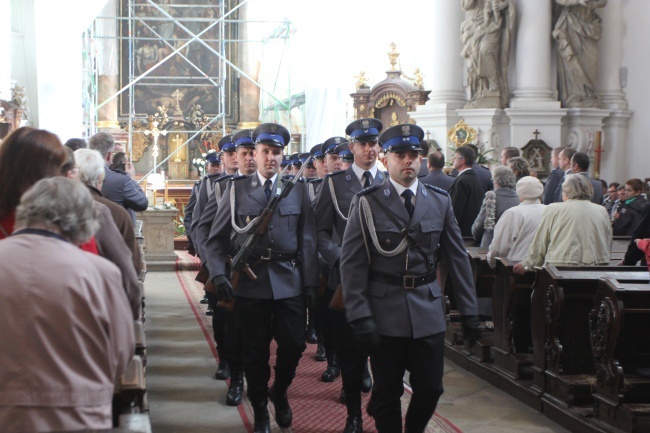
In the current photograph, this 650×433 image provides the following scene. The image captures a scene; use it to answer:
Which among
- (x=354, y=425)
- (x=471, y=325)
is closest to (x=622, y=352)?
(x=471, y=325)

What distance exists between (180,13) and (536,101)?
43.7 ft

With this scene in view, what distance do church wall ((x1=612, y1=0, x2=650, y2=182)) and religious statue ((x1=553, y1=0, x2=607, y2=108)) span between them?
57 centimetres

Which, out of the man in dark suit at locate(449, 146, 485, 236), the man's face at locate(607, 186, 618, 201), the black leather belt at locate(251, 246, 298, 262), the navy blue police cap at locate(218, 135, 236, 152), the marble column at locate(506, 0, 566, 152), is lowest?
the man's face at locate(607, 186, 618, 201)

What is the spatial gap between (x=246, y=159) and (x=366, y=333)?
2.37 metres

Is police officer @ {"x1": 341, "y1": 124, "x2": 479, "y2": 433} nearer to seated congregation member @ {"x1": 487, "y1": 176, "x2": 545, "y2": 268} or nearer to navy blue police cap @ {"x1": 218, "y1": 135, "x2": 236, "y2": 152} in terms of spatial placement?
seated congregation member @ {"x1": 487, "y1": 176, "x2": 545, "y2": 268}

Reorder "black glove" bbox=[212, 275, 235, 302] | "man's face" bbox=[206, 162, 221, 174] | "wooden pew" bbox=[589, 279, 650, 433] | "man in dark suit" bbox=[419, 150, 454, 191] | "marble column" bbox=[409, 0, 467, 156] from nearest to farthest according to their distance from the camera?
1. "wooden pew" bbox=[589, 279, 650, 433]
2. "black glove" bbox=[212, 275, 235, 302]
3. "man in dark suit" bbox=[419, 150, 454, 191]
4. "man's face" bbox=[206, 162, 221, 174]
5. "marble column" bbox=[409, 0, 467, 156]

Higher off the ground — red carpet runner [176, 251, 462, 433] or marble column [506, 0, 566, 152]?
marble column [506, 0, 566, 152]

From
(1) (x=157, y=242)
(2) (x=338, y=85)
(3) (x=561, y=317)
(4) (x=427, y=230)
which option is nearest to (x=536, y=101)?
(2) (x=338, y=85)

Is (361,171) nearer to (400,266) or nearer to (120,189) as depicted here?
(120,189)

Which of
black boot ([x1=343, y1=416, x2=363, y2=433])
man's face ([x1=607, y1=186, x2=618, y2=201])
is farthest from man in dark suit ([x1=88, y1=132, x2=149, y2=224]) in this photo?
man's face ([x1=607, y1=186, x2=618, y2=201])

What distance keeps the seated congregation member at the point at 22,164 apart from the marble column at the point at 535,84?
44.7 ft

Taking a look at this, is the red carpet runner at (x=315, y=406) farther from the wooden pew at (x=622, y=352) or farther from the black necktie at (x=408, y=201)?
the black necktie at (x=408, y=201)

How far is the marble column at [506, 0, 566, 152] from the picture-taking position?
1644 cm

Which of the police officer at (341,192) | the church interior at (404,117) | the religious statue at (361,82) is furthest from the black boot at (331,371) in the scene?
the religious statue at (361,82)
